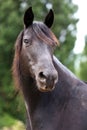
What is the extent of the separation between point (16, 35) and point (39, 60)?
11.1 metres

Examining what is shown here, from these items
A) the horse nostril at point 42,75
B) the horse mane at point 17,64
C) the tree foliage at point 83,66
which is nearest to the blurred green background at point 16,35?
the tree foliage at point 83,66

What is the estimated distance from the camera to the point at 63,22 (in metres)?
17.2

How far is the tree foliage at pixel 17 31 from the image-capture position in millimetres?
16547

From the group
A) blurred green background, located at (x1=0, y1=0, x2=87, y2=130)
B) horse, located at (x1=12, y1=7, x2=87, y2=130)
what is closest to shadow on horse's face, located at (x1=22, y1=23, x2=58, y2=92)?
horse, located at (x1=12, y1=7, x2=87, y2=130)

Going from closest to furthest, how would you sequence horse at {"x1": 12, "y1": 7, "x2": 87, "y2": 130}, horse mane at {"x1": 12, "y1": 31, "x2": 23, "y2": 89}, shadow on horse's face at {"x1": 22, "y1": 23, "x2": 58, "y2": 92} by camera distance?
shadow on horse's face at {"x1": 22, "y1": 23, "x2": 58, "y2": 92} → horse at {"x1": 12, "y1": 7, "x2": 87, "y2": 130} → horse mane at {"x1": 12, "y1": 31, "x2": 23, "y2": 89}

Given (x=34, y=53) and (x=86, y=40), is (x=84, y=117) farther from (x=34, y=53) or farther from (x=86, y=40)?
(x=86, y=40)

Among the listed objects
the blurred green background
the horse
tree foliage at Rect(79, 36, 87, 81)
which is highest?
the horse

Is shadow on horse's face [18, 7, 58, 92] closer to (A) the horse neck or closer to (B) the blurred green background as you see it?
A: (A) the horse neck

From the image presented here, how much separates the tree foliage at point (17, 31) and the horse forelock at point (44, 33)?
1050 cm

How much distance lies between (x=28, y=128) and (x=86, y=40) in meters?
22.8

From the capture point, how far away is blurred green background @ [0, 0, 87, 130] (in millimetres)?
16536

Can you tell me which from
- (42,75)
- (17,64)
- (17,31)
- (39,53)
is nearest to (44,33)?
(39,53)

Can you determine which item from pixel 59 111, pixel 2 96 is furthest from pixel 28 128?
pixel 2 96

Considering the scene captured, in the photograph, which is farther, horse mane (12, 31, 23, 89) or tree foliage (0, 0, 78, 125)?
tree foliage (0, 0, 78, 125)
